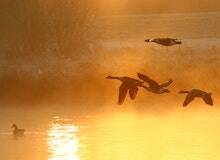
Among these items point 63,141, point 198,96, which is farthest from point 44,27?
point 198,96

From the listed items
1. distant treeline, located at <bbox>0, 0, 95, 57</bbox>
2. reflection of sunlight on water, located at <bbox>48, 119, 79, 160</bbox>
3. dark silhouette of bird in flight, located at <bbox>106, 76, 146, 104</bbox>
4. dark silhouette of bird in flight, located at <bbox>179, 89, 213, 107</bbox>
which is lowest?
reflection of sunlight on water, located at <bbox>48, 119, 79, 160</bbox>

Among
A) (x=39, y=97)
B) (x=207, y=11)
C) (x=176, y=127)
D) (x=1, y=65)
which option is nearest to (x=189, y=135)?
(x=176, y=127)

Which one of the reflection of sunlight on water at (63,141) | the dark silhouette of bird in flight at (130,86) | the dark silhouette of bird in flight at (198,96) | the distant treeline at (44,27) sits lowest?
the reflection of sunlight on water at (63,141)

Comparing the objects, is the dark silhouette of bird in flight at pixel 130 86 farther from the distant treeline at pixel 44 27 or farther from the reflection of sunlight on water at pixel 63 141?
the distant treeline at pixel 44 27

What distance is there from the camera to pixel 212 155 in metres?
18.5

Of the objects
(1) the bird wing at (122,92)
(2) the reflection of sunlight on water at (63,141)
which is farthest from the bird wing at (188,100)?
(2) the reflection of sunlight on water at (63,141)

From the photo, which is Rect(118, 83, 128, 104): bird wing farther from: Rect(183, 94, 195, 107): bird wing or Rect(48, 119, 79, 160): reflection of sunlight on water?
Rect(48, 119, 79, 160): reflection of sunlight on water

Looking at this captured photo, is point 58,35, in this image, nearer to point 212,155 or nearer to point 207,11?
point 212,155

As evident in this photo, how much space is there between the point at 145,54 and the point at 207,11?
22897mm

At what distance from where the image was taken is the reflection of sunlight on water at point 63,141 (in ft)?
61.4

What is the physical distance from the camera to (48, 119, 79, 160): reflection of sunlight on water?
1873 centimetres

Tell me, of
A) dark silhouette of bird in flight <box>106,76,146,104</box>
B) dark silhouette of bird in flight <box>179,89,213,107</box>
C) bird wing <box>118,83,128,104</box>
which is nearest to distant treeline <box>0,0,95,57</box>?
dark silhouette of bird in flight <box>179,89,213,107</box>

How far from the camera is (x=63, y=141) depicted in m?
20.3

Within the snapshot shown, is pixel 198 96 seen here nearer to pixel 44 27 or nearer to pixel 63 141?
pixel 63 141
